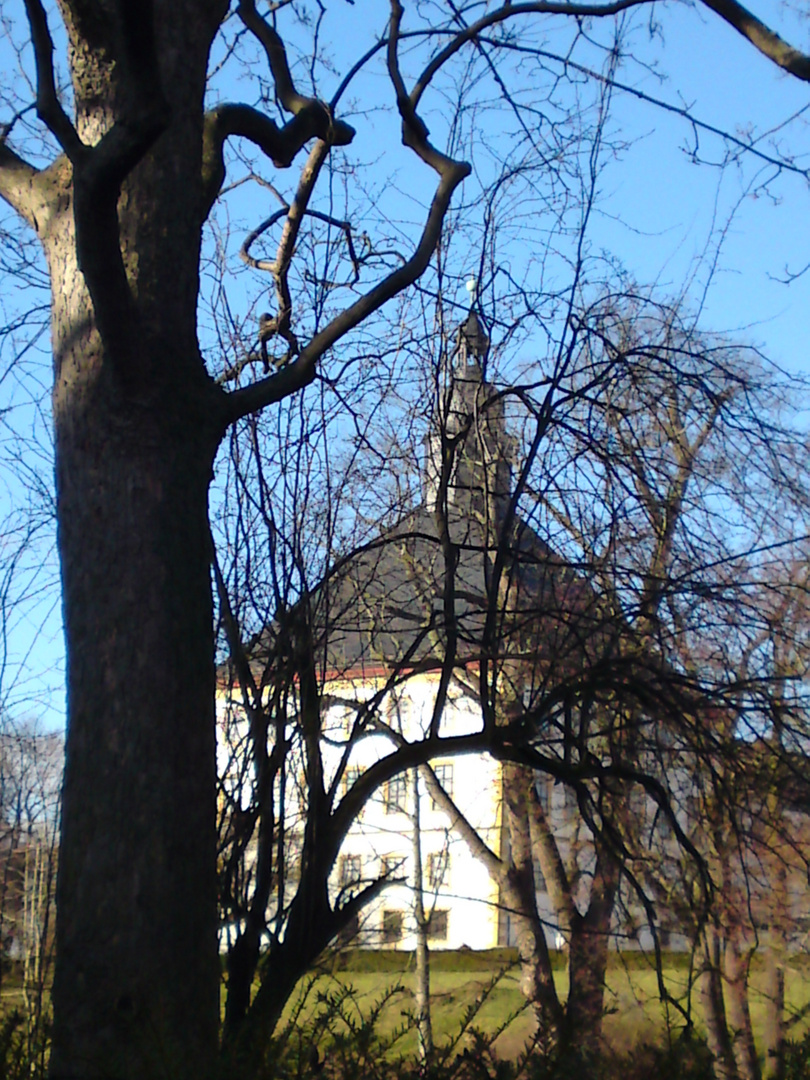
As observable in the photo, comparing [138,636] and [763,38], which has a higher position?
[763,38]

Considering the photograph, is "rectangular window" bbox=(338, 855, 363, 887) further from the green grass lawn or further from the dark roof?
the dark roof

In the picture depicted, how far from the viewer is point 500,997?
1055cm

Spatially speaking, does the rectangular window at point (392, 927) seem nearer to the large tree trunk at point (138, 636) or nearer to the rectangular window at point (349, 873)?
the rectangular window at point (349, 873)

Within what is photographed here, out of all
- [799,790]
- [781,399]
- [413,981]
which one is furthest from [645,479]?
[413,981]

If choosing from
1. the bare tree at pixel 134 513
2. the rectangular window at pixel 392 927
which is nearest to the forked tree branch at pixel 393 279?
the bare tree at pixel 134 513

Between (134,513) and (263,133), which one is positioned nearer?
(134,513)

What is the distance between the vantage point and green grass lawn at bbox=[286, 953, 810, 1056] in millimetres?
3398

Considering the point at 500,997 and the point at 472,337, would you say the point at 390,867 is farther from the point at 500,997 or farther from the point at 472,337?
the point at 472,337

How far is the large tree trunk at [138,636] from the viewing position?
3.04 m

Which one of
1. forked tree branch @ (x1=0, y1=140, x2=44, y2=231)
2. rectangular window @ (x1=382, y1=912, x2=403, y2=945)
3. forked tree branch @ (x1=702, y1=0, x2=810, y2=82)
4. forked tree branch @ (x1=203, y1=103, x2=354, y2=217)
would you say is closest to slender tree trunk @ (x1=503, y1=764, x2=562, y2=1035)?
rectangular window @ (x1=382, y1=912, x2=403, y2=945)

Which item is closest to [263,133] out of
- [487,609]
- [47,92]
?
[47,92]

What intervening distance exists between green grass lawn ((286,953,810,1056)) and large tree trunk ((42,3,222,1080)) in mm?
492

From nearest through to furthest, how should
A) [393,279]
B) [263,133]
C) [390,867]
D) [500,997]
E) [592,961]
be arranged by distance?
[393,279]
[263,133]
[390,867]
[592,961]
[500,997]

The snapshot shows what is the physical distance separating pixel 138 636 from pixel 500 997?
832 centimetres
